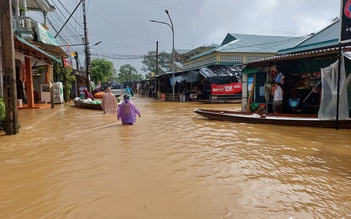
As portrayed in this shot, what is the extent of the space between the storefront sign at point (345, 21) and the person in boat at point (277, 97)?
4468 millimetres

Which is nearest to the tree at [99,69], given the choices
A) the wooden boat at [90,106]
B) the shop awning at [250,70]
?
the wooden boat at [90,106]

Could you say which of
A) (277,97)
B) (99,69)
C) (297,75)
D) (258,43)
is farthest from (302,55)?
(99,69)

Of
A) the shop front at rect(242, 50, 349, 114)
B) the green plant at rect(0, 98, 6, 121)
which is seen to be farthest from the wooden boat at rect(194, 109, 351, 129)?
the green plant at rect(0, 98, 6, 121)

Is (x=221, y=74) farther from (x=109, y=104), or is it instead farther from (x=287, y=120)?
(x=287, y=120)

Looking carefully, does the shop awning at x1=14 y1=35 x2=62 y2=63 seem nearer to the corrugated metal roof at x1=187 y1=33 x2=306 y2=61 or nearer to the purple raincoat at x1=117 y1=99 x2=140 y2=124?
the purple raincoat at x1=117 y1=99 x2=140 y2=124

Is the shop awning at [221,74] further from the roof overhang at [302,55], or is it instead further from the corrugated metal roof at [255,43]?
the roof overhang at [302,55]

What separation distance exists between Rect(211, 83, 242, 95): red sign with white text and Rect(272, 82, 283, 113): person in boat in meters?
11.1

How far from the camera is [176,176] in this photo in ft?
14.2

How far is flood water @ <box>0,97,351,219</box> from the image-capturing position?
314cm

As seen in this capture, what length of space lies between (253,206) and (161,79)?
2986 centimetres

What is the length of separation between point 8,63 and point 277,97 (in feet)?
33.9

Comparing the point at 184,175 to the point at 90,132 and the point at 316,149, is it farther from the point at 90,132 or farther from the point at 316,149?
the point at 90,132

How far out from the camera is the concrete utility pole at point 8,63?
7652 millimetres

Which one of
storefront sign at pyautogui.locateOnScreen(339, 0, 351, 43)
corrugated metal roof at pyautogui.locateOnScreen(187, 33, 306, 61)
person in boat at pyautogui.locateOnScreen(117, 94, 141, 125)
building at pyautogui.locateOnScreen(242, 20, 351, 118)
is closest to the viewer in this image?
storefront sign at pyautogui.locateOnScreen(339, 0, 351, 43)
